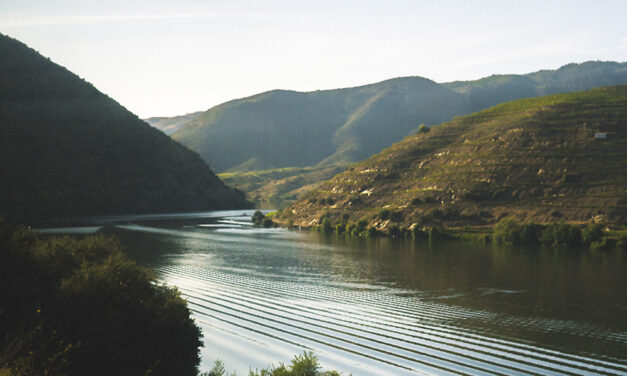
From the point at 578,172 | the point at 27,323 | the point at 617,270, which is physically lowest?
the point at 617,270

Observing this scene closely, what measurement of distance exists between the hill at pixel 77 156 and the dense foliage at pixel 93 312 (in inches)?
3421

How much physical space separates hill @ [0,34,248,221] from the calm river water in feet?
175

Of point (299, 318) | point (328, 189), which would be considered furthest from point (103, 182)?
point (299, 318)

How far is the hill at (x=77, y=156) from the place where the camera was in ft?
371

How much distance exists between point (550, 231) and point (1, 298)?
73503mm

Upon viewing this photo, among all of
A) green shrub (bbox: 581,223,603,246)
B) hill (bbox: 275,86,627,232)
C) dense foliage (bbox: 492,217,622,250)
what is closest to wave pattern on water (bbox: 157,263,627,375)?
dense foliage (bbox: 492,217,622,250)

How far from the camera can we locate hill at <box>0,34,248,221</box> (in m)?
113

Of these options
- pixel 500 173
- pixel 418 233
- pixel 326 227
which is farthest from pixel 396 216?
pixel 500 173

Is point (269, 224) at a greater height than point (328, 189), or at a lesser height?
lesser

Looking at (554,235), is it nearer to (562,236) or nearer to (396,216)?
(562,236)

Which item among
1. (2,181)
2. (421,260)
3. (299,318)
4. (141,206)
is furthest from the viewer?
(141,206)

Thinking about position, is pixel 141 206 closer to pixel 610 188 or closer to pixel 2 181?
pixel 2 181

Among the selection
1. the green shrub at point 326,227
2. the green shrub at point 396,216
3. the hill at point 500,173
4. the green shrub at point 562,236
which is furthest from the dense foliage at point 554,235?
the green shrub at point 326,227

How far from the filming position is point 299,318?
3275 centimetres
